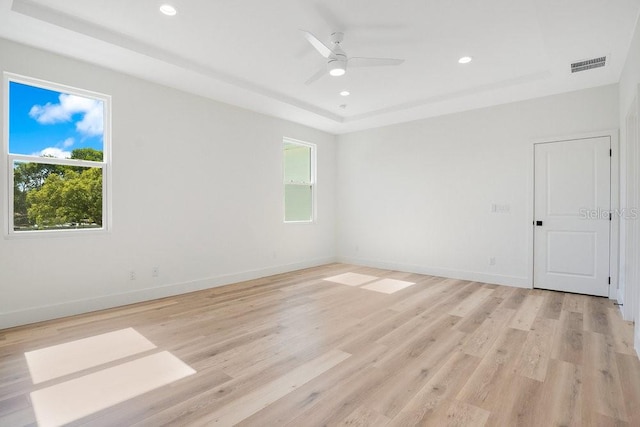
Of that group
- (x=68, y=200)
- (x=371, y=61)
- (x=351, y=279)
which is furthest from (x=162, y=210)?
Answer: (x=371, y=61)

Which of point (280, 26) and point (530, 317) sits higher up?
point (280, 26)

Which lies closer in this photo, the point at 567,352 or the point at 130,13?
the point at 567,352

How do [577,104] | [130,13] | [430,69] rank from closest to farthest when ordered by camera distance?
1. [130,13]
2. [430,69]
3. [577,104]

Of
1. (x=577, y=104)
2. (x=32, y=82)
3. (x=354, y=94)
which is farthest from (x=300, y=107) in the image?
(x=577, y=104)

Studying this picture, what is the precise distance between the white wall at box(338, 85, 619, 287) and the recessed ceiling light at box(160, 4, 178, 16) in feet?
14.4

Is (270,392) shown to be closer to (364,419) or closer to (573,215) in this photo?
(364,419)

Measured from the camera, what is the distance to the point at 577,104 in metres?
4.48

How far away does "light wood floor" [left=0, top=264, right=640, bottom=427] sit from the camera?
190cm

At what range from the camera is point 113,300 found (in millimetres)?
3889

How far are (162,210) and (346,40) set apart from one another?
3130mm

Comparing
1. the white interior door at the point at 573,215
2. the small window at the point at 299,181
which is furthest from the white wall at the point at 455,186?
the small window at the point at 299,181

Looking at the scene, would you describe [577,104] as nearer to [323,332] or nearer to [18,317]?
[323,332]

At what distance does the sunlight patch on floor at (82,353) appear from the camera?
7.86ft

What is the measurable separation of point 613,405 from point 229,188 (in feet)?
15.7
